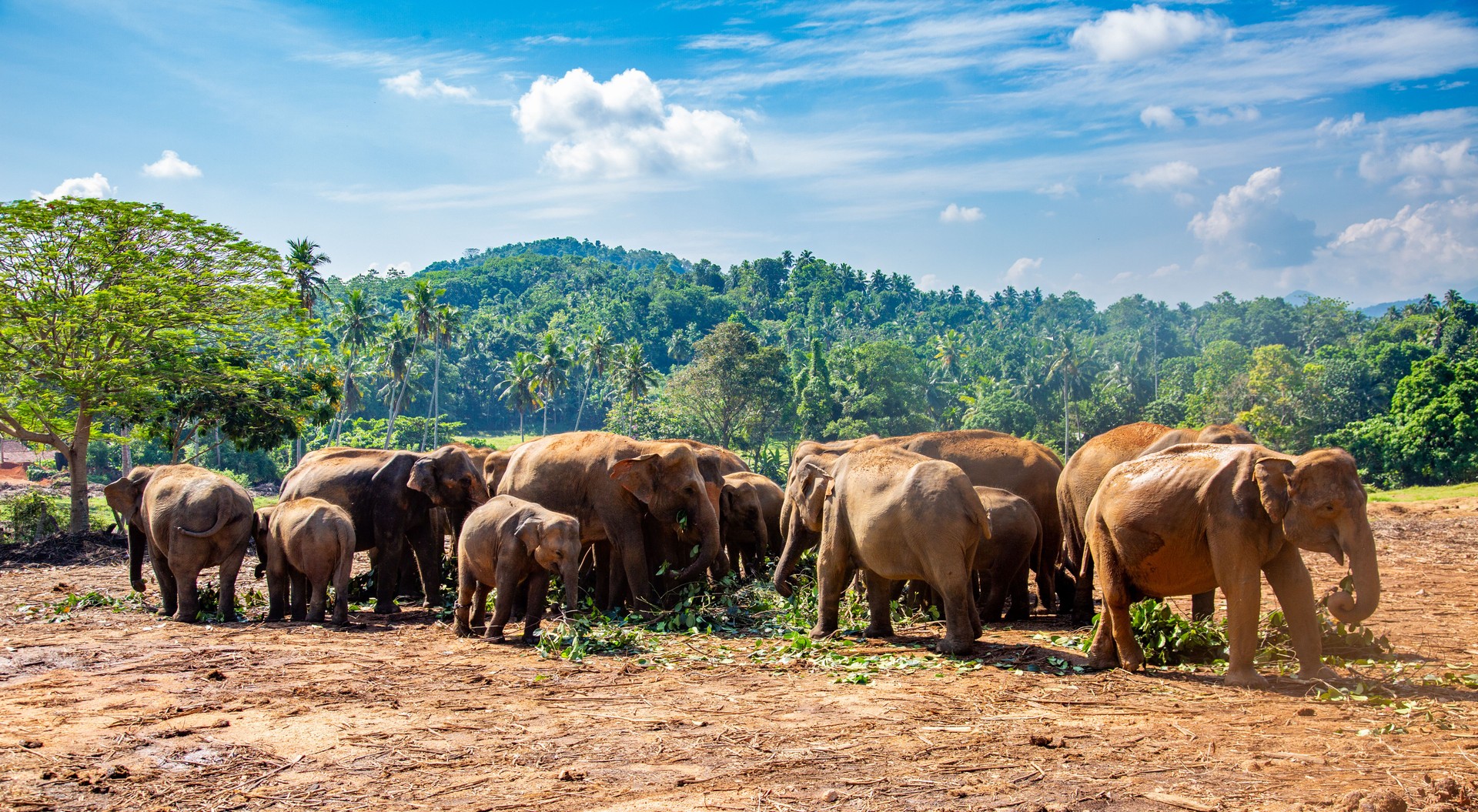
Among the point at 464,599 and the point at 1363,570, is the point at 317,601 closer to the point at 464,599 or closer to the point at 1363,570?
the point at 464,599

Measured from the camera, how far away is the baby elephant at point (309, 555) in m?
11.6

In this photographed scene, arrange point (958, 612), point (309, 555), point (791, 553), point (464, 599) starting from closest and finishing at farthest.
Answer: point (958, 612) → point (464, 599) → point (791, 553) → point (309, 555)

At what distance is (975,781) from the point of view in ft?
19.2

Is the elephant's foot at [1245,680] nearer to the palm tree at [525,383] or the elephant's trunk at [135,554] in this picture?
the elephant's trunk at [135,554]

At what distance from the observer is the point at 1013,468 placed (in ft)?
46.3

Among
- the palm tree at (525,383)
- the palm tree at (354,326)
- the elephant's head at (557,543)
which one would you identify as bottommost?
the elephant's head at (557,543)

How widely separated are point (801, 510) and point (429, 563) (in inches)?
206

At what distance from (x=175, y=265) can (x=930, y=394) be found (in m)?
64.2

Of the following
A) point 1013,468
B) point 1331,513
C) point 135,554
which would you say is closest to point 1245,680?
point 1331,513

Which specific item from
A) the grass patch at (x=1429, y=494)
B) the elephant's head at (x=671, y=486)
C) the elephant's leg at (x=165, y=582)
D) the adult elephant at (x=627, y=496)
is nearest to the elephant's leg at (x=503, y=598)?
the adult elephant at (x=627, y=496)

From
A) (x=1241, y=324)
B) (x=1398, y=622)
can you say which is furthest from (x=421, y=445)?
(x=1241, y=324)

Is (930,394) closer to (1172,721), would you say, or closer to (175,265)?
(175,265)

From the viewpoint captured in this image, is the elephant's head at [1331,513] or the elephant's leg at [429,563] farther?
the elephant's leg at [429,563]

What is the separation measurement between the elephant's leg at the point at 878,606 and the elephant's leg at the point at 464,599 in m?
3.99
